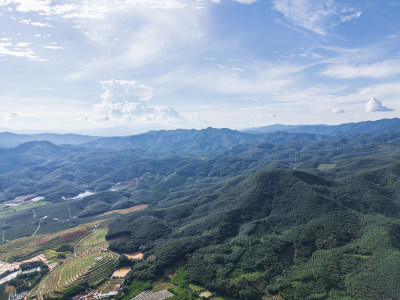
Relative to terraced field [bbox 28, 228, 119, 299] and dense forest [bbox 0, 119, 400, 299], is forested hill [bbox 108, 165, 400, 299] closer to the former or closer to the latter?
dense forest [bbox 0, 119, 400, 299]

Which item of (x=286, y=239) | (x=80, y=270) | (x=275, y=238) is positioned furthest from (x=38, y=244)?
(x=286, y=239)

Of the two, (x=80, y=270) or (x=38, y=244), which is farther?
(x=38, y=244)

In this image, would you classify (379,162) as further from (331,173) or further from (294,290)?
(294,290)

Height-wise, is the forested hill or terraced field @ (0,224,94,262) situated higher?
the forested hill

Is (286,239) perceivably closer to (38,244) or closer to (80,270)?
(80,270)

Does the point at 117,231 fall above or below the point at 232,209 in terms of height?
below

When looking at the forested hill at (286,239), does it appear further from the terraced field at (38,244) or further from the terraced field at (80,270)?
the terraced field at (38,244)

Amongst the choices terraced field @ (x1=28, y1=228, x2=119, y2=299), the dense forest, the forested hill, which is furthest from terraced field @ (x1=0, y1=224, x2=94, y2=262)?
the forested hill

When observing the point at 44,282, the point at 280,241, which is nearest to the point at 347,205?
the point at 280,241
